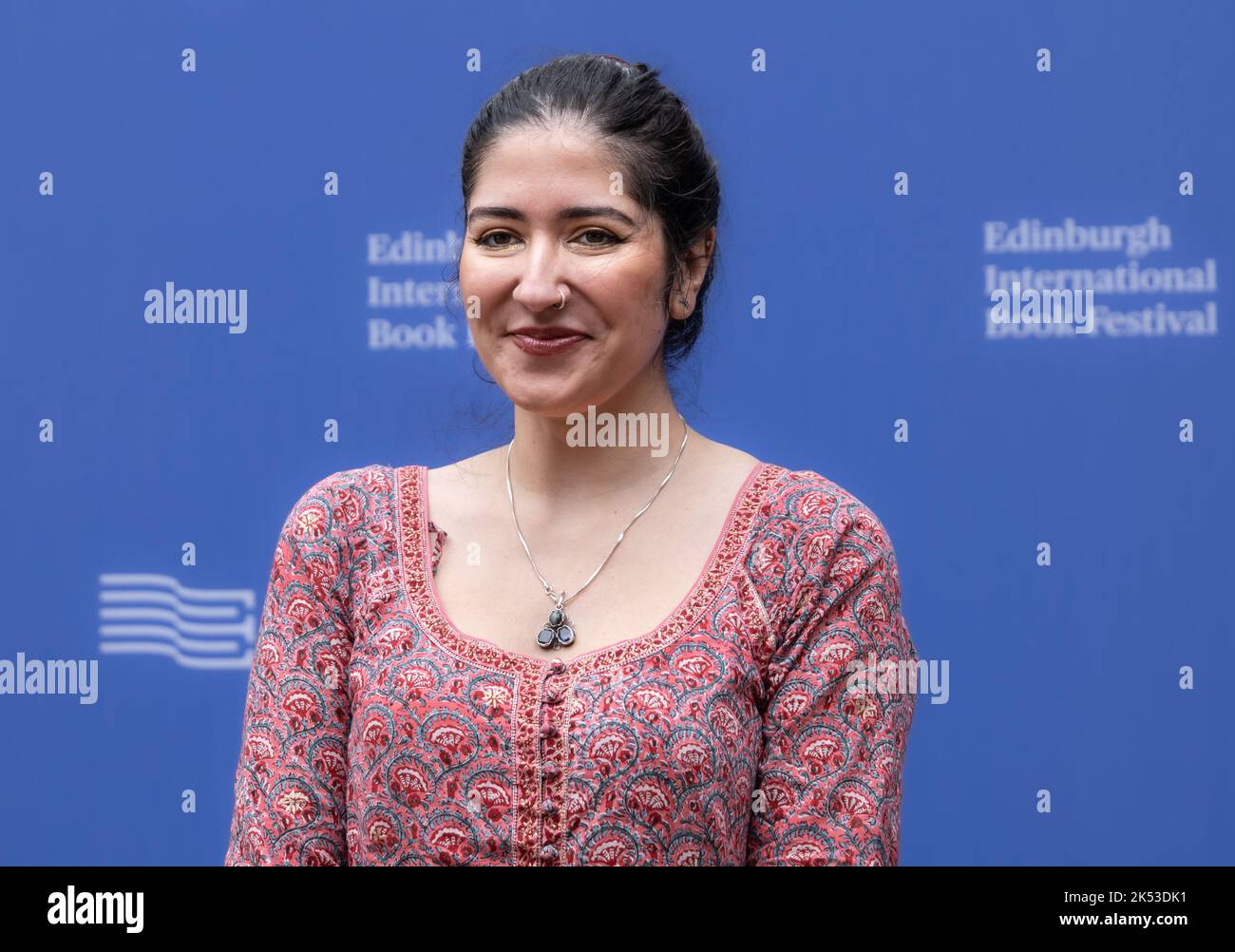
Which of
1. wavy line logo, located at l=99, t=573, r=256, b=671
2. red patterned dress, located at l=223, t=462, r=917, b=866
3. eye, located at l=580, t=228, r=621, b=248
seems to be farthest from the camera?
wavy line logo, located at l=99, t=573, r=256, b=671

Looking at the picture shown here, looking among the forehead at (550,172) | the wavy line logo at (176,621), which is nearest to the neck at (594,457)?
the forehead at (550,172)

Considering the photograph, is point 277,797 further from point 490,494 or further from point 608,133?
point 608,133

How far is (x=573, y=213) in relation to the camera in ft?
5.00

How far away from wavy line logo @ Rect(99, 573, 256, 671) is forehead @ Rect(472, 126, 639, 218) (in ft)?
4.24

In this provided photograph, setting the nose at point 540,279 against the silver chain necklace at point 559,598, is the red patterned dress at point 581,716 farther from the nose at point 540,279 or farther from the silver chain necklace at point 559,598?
the nose at point 540,279

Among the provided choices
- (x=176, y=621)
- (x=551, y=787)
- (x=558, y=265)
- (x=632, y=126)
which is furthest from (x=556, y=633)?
(x=176, y=621)

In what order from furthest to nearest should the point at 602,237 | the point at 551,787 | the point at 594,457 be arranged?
the point at 594,457 → the point at 602,237 → the point at 551,787

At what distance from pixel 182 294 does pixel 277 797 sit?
139cm

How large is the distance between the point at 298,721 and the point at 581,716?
292 millimetres

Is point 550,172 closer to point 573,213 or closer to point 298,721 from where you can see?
point 573,213

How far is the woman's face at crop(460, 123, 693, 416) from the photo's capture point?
152 cm

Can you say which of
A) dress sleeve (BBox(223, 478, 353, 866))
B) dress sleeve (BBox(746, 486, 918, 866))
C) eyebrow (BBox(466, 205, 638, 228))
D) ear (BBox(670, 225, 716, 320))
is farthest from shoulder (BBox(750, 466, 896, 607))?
dress sleeve (BBox(223, 478, 353, 866))

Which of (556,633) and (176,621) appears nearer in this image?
(556,633)

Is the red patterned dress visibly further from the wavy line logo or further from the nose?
the wavy line logo
